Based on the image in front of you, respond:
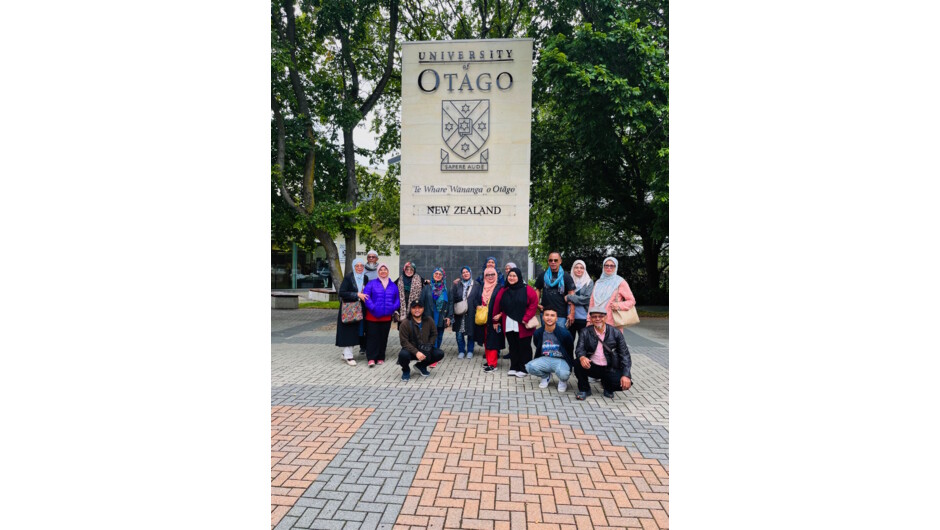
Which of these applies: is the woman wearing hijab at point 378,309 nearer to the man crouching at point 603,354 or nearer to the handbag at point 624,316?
the man crouching at point 603,354

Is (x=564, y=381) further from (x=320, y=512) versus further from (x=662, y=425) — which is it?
(x=320, y=512)

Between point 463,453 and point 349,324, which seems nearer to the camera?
point 463,453

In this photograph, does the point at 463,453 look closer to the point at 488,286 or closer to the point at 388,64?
the point at 488,286

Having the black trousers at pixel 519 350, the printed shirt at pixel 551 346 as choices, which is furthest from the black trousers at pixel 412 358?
the printed shirt at pixel 551 346

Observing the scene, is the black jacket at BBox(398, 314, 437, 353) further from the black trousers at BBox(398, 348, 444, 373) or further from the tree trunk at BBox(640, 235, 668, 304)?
the tree trunk at BBox(640, 235, 668, 304)

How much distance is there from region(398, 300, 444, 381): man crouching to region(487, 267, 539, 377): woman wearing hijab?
45.2 inches

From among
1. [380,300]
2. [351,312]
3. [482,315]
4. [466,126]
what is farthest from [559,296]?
[466,126]

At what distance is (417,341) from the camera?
696 cm

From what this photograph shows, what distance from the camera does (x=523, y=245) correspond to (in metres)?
11.4

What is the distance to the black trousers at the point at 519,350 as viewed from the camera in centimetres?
718

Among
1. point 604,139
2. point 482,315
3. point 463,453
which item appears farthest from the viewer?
point 604,139

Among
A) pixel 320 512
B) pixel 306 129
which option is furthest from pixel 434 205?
pixel 320 512

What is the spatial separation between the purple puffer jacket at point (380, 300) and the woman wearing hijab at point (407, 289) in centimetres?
15

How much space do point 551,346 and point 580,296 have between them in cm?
115
